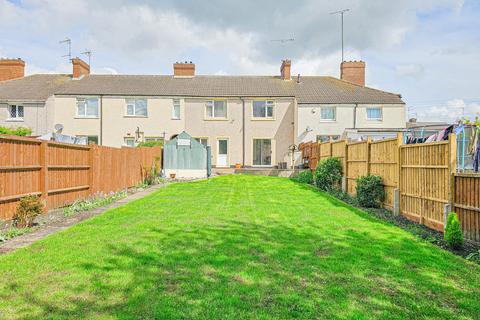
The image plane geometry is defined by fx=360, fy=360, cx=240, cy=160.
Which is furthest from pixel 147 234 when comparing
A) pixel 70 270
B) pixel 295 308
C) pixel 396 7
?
pixel 396 7

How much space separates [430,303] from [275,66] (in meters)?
35.9

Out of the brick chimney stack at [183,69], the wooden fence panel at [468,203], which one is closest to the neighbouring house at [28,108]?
the brick chimney stack at [183,69]

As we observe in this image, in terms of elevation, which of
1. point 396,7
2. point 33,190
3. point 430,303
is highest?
point 396,7

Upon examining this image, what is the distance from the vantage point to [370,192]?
11.5 meters

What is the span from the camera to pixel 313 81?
34344 millimetres

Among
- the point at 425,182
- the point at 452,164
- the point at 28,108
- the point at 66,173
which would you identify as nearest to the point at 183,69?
the point at 28,108

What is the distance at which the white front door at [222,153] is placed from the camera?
30.2 m

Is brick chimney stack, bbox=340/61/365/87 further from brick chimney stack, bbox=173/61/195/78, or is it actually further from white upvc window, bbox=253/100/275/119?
brick chimney stack, bbox=173/61/195/78

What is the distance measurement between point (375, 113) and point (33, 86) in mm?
29823

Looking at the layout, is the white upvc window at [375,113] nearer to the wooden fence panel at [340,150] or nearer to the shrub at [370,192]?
the wooden fence panel at [340,150]

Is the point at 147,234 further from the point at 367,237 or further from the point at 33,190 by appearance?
the point at 367,237

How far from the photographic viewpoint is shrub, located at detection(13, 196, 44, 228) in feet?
25.1

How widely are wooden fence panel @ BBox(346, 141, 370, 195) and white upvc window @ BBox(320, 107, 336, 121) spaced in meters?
16.2

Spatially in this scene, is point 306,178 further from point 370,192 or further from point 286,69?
point 286,69
